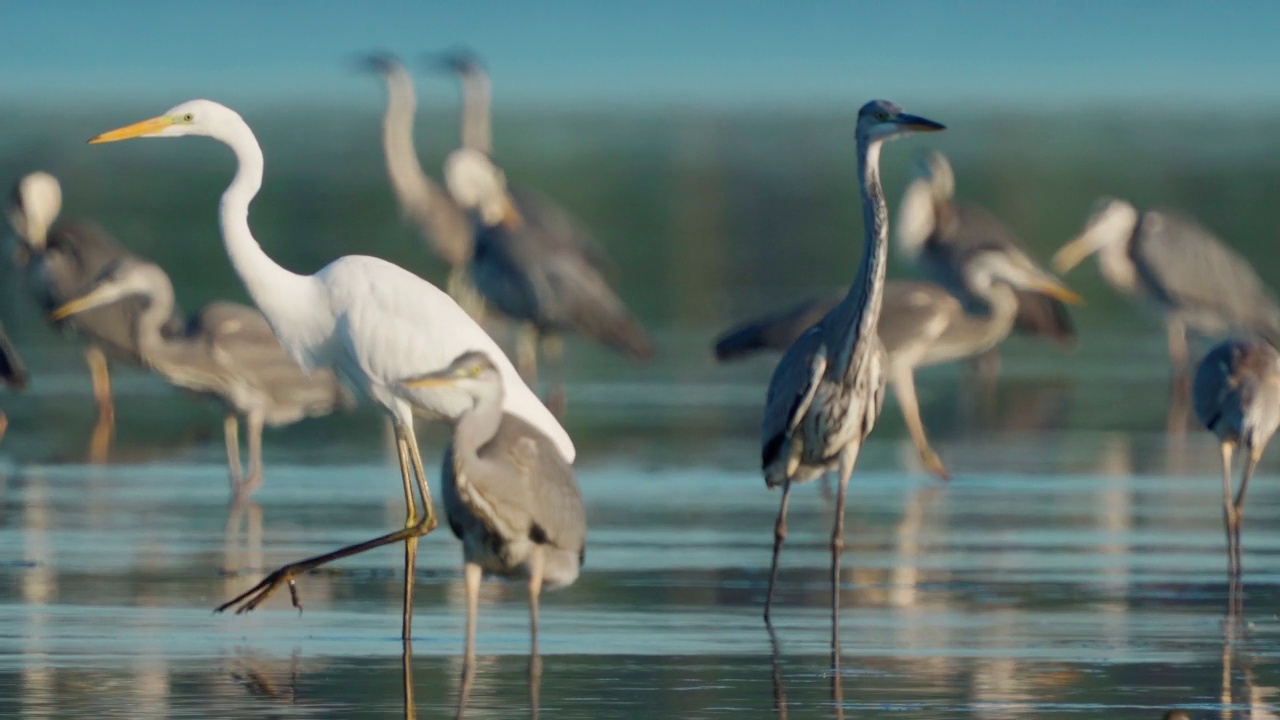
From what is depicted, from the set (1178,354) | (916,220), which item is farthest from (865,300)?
(916,220)

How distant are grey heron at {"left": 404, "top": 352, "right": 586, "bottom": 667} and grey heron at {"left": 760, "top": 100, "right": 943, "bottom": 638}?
1248mm

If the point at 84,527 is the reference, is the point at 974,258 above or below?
above

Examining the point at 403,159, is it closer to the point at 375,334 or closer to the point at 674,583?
the point at 674,583

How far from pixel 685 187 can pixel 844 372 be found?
37.6m

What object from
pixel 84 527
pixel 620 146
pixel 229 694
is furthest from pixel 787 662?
pixel 620 146

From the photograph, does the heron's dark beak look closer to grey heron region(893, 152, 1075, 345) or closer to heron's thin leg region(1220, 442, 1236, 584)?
heron's thin leg region(1220, 442, 1236, 584)

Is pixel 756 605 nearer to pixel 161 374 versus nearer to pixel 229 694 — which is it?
pixel 229 694

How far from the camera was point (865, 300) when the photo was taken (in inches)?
404

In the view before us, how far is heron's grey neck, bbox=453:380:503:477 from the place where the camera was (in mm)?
9094

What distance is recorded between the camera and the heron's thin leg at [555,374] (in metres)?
17.6

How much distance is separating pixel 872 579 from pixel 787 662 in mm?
2040

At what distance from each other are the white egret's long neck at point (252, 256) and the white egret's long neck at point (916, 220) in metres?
10.9

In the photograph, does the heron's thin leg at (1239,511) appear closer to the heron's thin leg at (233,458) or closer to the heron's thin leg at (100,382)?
the heron's thin leg at (233,458)

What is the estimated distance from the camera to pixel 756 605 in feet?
33.7
